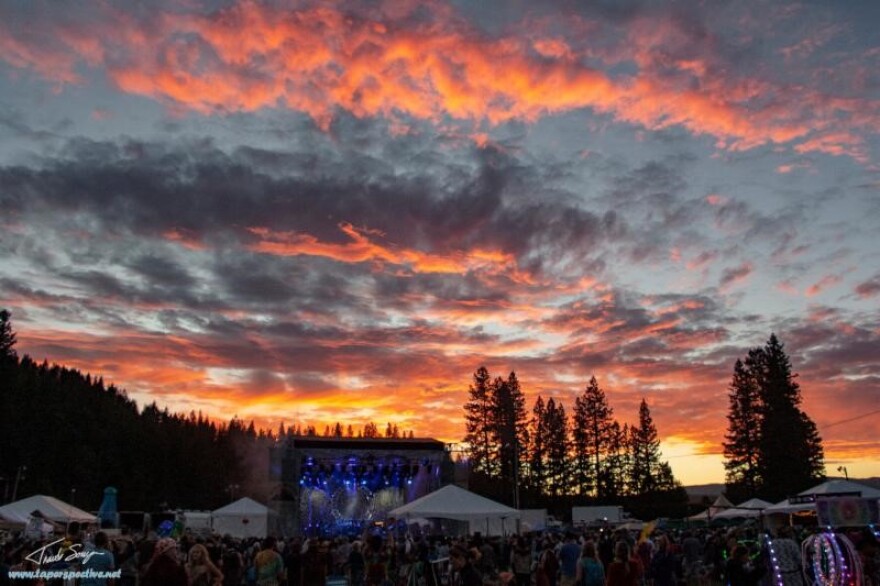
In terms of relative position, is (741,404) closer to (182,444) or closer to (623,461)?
(623,461)

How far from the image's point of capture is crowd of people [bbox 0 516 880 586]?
9258mm

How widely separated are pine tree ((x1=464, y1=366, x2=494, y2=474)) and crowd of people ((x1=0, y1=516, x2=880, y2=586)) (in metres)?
45.4

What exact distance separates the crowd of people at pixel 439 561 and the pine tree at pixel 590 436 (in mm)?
43084

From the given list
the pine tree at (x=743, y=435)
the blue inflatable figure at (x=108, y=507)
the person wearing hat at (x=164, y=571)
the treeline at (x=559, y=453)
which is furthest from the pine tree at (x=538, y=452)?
the person wearing hat at (x=164, y=571)

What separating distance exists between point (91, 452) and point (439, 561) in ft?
192

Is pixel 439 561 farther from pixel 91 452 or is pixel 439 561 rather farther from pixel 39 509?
pixel 91 452

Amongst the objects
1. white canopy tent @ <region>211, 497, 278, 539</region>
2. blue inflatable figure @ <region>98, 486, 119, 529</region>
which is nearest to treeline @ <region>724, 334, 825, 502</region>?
white canopy tent @ <region>211, 497, 278, 539</region>

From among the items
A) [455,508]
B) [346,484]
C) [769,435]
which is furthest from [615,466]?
[455,508]

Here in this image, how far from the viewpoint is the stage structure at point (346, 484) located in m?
37.1

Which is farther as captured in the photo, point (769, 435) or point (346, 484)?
point (769, 435)

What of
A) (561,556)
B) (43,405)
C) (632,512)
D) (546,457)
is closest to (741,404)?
(632,512)

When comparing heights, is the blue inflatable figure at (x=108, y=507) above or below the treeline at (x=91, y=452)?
below

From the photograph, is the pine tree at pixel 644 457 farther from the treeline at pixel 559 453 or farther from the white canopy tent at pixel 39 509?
the white canopy tent at pixel 39 509

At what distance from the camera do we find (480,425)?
69.6 meters
